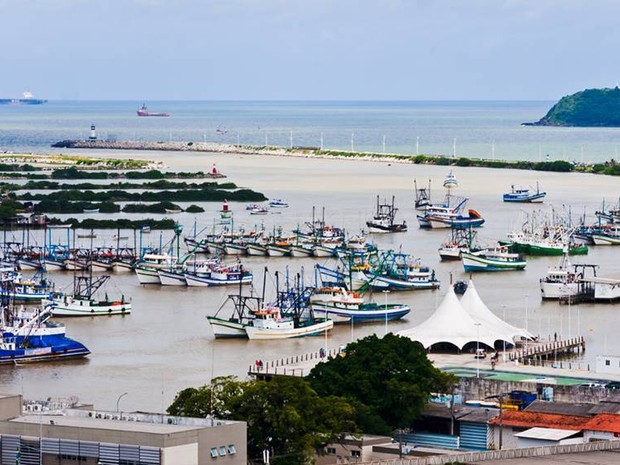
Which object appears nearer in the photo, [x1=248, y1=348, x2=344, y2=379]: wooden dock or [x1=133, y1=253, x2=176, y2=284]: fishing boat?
[x1=248, y1=348, x2=344, y2=379]: wooden dock

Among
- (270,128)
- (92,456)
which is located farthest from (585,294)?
(270,128)

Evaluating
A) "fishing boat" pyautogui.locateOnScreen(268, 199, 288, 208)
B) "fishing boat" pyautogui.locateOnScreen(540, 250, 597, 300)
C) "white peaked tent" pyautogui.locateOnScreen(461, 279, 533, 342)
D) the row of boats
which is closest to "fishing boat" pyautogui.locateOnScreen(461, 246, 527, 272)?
"fishing boat" pyautogui.locateOnScreen(540, 250, 597, 300)

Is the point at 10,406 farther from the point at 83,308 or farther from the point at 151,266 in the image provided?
the point at 151,266

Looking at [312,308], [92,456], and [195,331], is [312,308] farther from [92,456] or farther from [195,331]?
[92,456]

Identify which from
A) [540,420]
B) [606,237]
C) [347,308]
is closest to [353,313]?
[347,308]

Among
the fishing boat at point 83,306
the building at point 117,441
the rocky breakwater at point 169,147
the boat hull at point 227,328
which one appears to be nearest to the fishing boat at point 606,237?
the fishing boat at point 83,306

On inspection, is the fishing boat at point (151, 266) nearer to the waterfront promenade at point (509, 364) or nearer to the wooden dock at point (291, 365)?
the waterfront promenade at point (509, 364)

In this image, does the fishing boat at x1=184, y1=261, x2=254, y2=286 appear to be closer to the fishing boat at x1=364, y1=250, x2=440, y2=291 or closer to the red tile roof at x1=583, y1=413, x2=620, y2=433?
Result: the fishing boat at x1=364, y1=250, x2=440, y2=291
